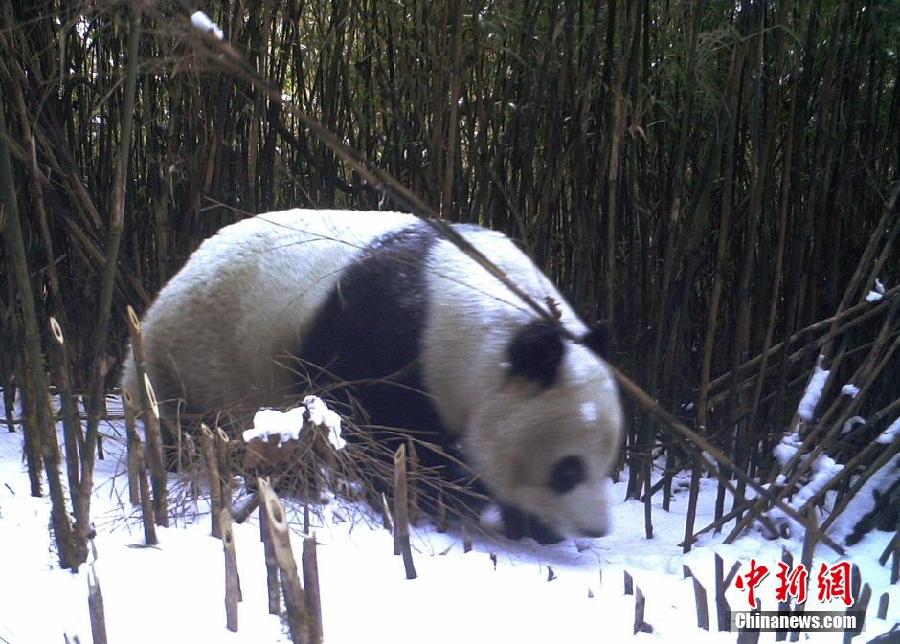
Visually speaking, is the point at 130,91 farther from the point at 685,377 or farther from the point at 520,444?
the point at 685,377

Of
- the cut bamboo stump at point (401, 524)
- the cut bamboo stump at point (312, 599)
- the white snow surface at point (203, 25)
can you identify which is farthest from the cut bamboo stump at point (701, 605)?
the white snow surface at point (203, 25)

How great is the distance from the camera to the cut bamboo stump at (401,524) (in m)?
2.10

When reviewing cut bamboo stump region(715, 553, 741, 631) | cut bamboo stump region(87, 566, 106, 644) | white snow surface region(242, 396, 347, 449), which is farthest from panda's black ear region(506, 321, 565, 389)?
cut bamboo stump region(87, 566, 106, 644)

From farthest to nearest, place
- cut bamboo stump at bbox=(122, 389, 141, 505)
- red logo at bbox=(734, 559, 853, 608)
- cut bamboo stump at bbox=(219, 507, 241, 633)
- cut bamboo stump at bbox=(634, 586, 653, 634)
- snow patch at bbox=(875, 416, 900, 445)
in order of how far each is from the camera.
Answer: snow patch at bbox=(875, 416, 900, 445), cut bamboo stump at bbox=(122, 389, 141, 505), red logo at bbox=(734, 559, 853, 608), cut bamboo stump at bbox=(634, 586, 653, 634), cut bamboo stump at bbox=(219, 507, 241, 633)

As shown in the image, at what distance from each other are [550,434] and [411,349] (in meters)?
0.57

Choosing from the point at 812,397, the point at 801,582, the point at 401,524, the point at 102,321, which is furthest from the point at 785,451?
the point at 102,321

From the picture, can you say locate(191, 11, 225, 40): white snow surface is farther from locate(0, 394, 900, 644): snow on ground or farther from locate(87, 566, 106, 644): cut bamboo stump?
locate(0, 394, 900, 644): snow on ground

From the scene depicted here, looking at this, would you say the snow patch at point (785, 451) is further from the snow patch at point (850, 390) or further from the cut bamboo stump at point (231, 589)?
the cut bamboo stump at point (231, 589)

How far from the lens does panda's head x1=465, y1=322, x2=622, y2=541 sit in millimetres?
2973

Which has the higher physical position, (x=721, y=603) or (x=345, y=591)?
(x=345, y=591)

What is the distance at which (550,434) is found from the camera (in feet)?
9.96

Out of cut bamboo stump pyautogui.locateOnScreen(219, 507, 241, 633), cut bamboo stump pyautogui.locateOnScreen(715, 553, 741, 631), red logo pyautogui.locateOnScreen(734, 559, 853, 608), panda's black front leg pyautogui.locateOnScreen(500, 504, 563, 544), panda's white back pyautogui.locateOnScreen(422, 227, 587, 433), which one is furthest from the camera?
panda's black front leg pyautogui.locateOnScreen(500, 504, 563, 544)

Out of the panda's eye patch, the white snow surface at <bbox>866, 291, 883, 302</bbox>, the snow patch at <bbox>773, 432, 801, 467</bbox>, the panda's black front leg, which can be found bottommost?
the panda's black front leg

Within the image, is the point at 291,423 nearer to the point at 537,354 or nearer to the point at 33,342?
the point at 33,342
